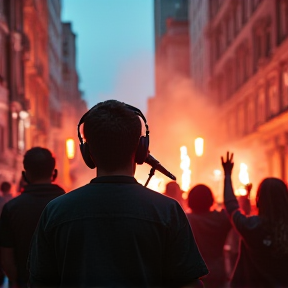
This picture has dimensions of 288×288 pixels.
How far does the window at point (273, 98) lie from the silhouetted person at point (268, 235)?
25.1 metres

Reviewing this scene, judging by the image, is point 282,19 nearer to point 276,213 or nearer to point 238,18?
point 238,18

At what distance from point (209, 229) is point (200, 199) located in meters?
0.32

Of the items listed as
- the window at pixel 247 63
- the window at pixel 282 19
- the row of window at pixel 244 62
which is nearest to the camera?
the window at pixel 282 19

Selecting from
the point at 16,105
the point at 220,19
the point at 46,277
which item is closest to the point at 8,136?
the point at 16,105

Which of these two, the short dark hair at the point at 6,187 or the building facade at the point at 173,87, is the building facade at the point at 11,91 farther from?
the building facade at the point at 173,87

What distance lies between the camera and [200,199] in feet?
19.8

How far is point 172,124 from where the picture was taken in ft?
218

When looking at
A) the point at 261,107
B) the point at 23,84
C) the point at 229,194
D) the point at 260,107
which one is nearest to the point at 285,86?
the point at 261,107

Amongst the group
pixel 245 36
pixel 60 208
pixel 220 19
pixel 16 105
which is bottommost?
pixel 60 208

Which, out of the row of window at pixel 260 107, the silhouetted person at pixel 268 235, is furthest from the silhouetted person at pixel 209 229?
the row of window at pixel 260 107

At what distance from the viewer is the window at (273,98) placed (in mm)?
29344

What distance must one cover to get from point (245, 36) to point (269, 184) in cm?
3348

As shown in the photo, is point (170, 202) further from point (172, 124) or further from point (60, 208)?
point (172, 124)

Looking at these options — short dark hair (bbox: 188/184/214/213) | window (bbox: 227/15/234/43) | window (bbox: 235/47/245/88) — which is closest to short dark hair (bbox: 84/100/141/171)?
short dark hair (bbox: 188/184/214/213)
